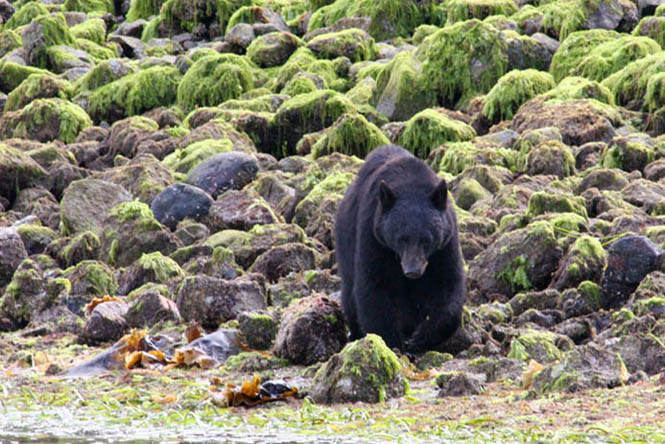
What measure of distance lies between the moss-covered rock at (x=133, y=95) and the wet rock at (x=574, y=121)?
7912 mm

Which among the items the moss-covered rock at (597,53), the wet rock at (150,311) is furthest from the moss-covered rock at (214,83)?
the wet rock at (150,311)

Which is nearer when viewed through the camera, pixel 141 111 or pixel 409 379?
pixel 409 379

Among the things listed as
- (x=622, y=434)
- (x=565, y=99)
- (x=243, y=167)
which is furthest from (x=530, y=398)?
(x=565, y=99)

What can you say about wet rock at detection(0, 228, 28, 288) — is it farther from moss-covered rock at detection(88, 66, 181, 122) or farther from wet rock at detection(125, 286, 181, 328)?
moss-covered rock at detection(88, 66, 181, 122)

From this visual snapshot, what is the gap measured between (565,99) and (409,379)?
8354 mm

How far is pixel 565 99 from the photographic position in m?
14.5

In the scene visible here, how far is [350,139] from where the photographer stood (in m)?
14.4

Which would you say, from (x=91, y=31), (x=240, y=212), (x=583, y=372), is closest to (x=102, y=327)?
(x=240, y=212)

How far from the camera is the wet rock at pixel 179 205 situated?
40.6 feet

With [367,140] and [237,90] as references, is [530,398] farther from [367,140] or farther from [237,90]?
[237,90]

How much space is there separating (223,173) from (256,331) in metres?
5.61

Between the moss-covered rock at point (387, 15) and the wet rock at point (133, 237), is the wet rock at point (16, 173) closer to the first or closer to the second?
the wet rock at point (133, 237)

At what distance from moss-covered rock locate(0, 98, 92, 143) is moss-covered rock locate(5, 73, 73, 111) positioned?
1.73m

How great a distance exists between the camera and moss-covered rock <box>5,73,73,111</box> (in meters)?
20.8
